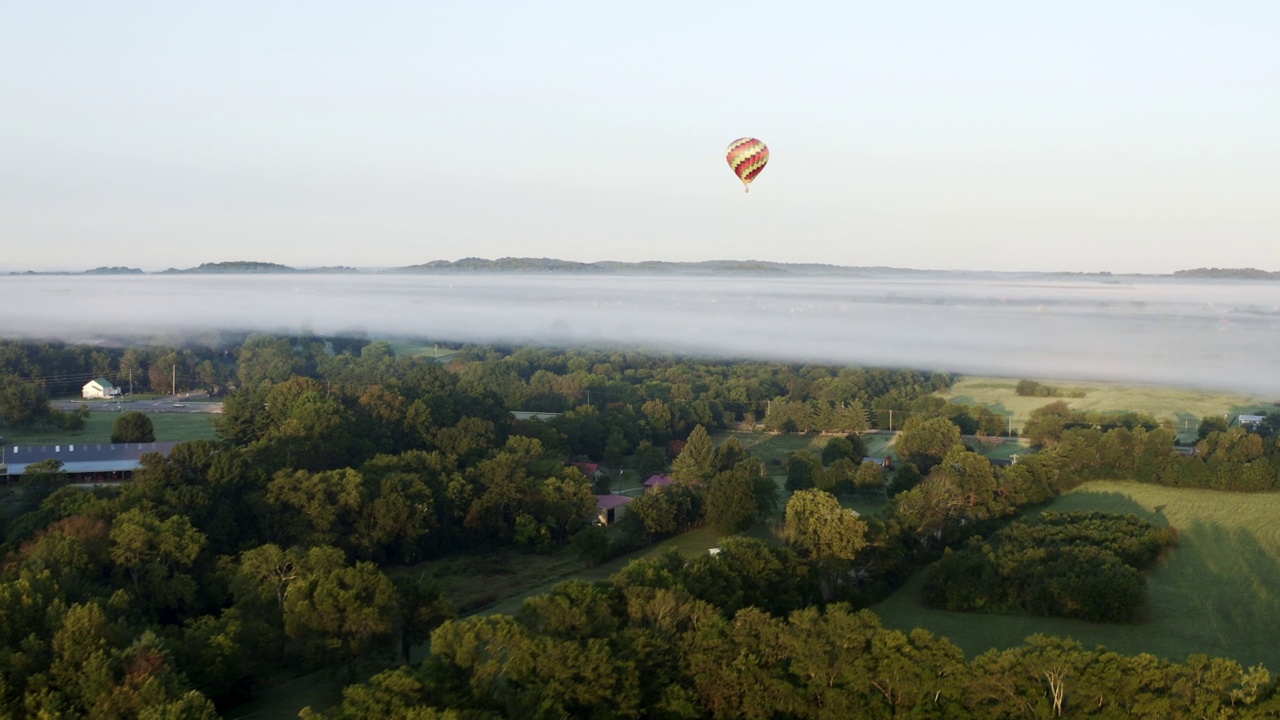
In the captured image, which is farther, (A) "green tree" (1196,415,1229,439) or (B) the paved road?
(B) the paved road

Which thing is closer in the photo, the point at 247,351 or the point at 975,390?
the point at 975,390

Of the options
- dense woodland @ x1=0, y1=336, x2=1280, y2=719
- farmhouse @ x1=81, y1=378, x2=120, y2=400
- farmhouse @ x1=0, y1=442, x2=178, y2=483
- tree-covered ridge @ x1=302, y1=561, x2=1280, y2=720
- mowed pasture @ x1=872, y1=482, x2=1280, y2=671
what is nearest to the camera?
tree-covered ridge @ x1=302, y1=561, x2=1280, y2=720

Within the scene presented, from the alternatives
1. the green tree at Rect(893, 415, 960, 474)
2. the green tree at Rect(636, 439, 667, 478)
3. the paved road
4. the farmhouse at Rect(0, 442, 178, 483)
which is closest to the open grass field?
the green tree at Rect(893, 415, 960, 474)

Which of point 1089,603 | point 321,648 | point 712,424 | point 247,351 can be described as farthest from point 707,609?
point 247,351

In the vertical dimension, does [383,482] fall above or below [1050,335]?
below

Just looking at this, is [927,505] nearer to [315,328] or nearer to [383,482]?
[383,482]

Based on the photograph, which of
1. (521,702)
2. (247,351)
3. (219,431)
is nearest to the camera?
(521,702)

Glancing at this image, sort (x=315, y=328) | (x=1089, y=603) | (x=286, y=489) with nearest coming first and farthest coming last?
1. (x=1089, y=603)
2. (x=286, y=489)
3. (x=315, y=328)

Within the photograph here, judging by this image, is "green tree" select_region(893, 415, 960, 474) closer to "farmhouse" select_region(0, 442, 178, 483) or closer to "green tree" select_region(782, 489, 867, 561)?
"green tree" select_region(782, 489, 867, 561)
